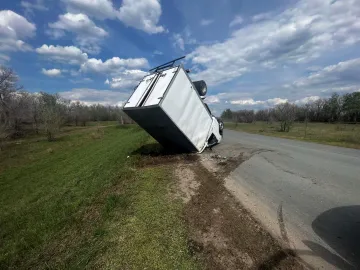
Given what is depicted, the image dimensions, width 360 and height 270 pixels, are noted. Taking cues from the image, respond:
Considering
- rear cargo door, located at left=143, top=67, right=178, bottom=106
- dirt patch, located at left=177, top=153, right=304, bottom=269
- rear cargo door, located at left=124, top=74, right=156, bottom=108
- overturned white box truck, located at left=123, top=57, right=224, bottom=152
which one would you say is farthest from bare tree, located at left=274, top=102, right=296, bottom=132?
dirt patch, located at left=177, top=153, right=304, bottom=269

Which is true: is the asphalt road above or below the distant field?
above

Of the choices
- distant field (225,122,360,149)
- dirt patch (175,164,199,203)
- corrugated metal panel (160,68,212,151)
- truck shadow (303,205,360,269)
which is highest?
corrugated metal panel (160,68,212,151)

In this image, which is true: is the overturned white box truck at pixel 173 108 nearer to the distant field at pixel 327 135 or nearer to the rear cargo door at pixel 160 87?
the rear cargo door at pixel 160 87

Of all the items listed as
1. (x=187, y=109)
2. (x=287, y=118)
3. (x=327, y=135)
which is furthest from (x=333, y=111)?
(x=187, y=109)

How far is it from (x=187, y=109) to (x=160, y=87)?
4.29 feet

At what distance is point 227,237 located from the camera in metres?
3.99

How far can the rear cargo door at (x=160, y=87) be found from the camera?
26.6 feet

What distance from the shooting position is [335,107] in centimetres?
6488

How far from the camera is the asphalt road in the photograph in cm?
369

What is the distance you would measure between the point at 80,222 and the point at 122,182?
183 cm

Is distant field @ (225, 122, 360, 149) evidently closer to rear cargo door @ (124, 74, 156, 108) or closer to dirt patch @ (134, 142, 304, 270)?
dirt patch @ (134, 142, 304, 270)

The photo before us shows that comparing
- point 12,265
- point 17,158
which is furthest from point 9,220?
point 17,158

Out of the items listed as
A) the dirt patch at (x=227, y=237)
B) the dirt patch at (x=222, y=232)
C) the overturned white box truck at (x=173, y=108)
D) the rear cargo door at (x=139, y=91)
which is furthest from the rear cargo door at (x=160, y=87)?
the dirt patch at (x=227, y=237)

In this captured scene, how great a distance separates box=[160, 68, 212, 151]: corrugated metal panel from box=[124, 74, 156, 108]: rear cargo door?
1533 mm
